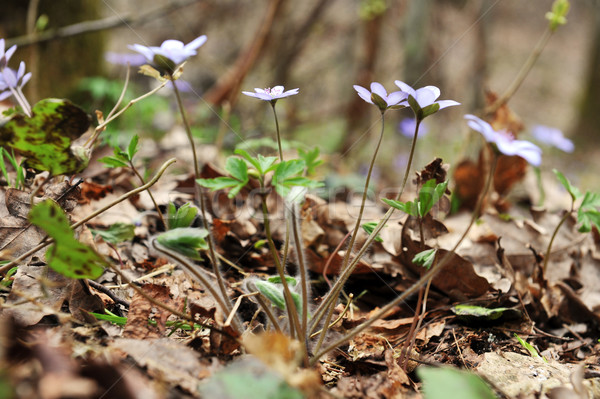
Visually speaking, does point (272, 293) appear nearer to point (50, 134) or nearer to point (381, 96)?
point (381, 96)

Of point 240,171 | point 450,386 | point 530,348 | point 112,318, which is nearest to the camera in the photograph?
point 450,386

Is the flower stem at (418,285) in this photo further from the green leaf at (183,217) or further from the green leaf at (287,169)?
the green leaf at (183,217)

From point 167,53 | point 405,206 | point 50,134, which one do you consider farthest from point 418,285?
point 50,134

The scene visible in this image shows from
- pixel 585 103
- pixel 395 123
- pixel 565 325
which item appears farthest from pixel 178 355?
pixel 585 103

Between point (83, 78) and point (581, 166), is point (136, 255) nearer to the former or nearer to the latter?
point (83, 78)

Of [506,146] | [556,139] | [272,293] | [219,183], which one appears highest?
[506,146]

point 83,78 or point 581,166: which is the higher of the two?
point 83,78


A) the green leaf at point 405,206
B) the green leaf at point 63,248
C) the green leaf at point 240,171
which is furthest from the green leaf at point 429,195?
the green leaf at point 63,248
